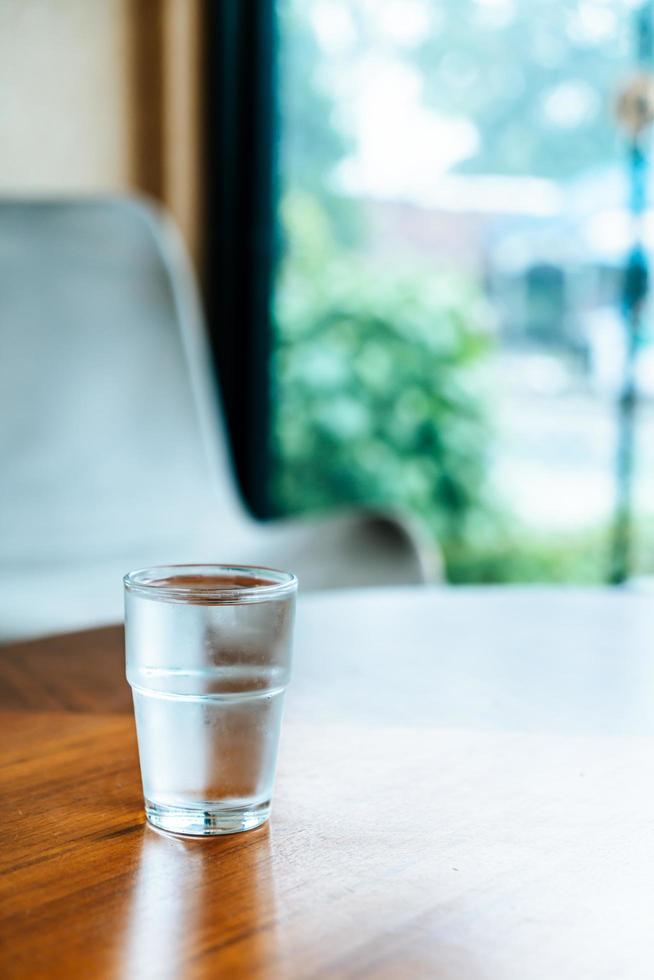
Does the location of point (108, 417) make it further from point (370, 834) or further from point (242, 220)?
point (370, 834)

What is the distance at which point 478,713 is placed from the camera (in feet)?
2.25

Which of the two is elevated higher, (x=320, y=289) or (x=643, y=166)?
(x=643, y=166)

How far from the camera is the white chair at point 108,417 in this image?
1940 millimetres

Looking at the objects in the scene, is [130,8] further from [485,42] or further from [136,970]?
[136,970]

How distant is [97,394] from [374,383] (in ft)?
3.38

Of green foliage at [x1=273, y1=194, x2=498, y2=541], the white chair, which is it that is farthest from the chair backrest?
green foliage at [x1=273, y1=194, x2=498, y2=541]

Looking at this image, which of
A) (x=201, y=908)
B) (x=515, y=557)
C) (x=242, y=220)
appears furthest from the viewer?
(x=242, y=220)

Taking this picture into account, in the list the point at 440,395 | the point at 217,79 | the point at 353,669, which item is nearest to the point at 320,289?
the point at 440,395

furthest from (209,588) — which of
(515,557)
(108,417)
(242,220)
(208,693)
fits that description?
(242,220)

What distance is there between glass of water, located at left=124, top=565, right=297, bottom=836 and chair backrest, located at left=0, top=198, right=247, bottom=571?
1.48 metres

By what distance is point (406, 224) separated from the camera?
9.53 feet

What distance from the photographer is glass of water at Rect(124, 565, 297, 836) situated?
1.58 feet

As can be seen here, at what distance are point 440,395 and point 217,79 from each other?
3.25ft

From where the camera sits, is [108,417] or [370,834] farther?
[108,417]
